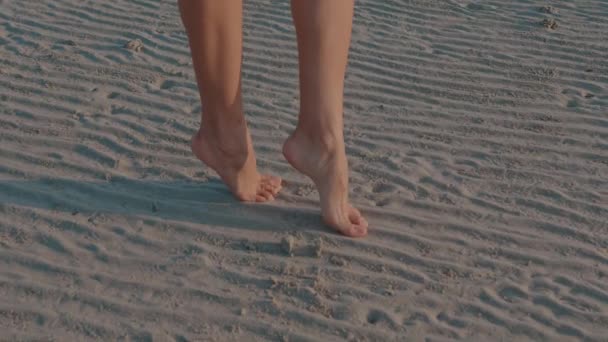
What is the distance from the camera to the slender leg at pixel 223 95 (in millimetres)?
3127

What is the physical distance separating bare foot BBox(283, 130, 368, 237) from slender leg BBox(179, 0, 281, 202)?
22cm

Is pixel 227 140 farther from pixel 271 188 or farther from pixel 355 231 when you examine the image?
pixel 355 231

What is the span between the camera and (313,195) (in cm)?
373

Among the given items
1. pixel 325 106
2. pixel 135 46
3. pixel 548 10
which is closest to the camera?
pixel 325 106

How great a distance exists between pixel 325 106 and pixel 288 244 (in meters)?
0.54

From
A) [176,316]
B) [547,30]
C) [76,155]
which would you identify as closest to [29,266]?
[176,316]

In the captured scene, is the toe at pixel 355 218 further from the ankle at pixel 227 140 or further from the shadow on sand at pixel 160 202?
the ankle at pixel 227 140

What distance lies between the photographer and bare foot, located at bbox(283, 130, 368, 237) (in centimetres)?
334

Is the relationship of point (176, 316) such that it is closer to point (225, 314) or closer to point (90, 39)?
point (225, 314)

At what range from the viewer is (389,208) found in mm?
3646

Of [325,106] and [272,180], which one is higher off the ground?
[325,106]

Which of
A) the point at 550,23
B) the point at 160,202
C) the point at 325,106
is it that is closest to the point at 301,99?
the point at 325,106

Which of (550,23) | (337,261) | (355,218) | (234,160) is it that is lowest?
(337,261)

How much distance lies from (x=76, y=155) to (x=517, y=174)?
6.57 ft
